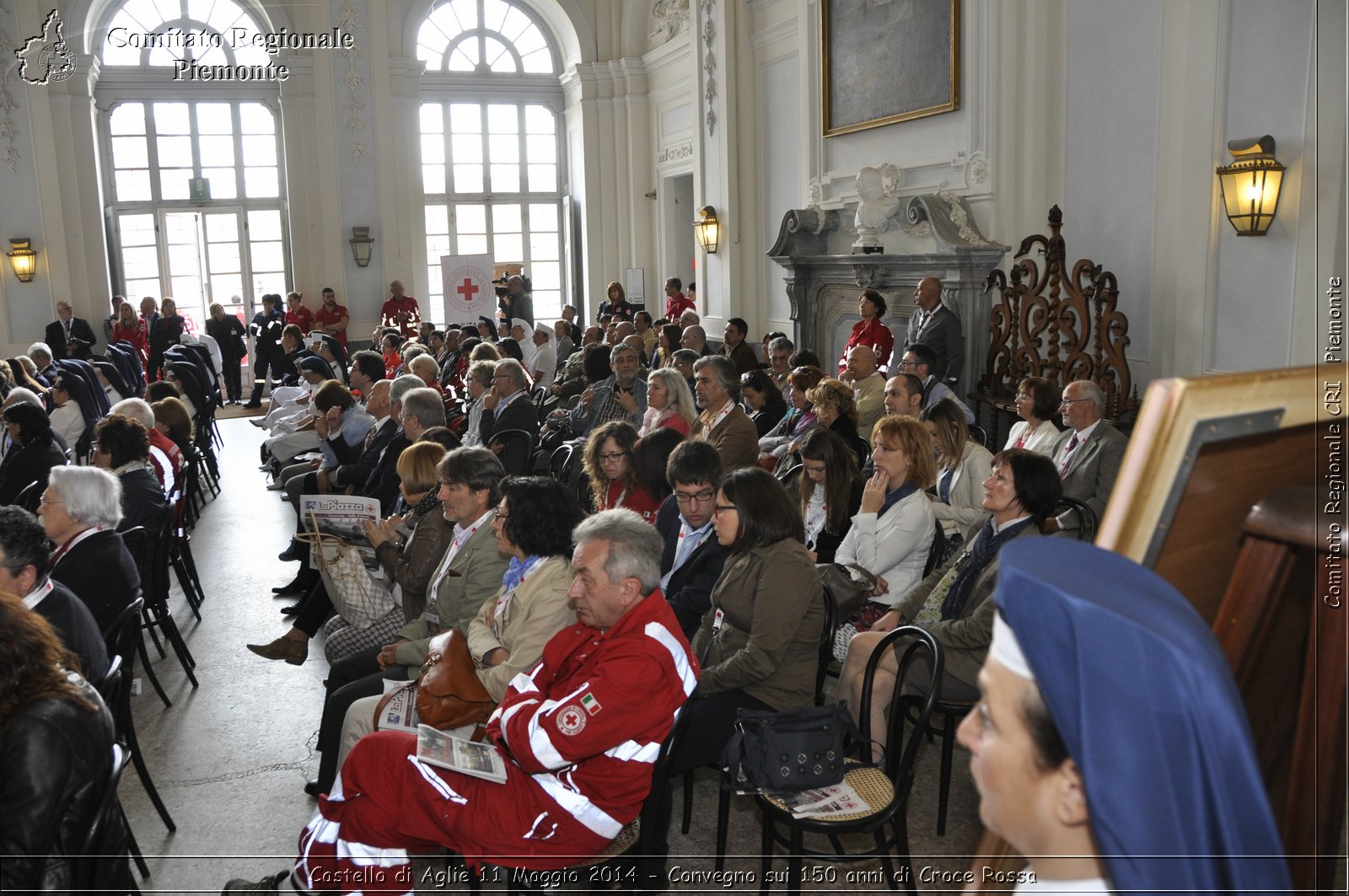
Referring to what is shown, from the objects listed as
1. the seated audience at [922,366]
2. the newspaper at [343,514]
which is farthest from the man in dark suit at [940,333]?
the newspaper at [343,514]

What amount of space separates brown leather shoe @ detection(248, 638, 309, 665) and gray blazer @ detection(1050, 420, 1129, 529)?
3684mm

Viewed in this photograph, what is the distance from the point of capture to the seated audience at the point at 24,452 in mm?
5922

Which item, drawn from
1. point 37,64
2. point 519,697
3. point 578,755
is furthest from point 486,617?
point 37,64

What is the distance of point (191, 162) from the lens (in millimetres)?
16344

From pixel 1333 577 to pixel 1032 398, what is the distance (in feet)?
15.7

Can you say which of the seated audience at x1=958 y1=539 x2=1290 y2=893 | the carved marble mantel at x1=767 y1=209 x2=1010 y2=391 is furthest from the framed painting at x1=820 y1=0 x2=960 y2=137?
the seated audience at x1=958 y1=539 x2=1290 y2=893

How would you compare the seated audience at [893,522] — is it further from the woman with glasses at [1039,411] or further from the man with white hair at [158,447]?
the man with white hair at [158,447]

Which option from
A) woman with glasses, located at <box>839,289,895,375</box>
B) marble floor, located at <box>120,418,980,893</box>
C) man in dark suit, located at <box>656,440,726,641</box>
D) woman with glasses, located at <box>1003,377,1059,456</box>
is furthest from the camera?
woman with glasses, located at <box>839,289,895,375</box>

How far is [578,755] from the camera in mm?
2572

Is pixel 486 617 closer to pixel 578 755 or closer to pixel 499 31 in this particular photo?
pixel 578 755

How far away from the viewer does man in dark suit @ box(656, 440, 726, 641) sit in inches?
150

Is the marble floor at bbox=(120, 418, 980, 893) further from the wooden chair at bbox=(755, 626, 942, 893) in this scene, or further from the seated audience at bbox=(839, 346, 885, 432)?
the seated audience at bbox=(839, 346, 885, 432)

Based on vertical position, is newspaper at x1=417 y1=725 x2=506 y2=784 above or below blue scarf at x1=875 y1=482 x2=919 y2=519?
below

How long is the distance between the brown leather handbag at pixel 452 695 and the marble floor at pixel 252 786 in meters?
0.52
